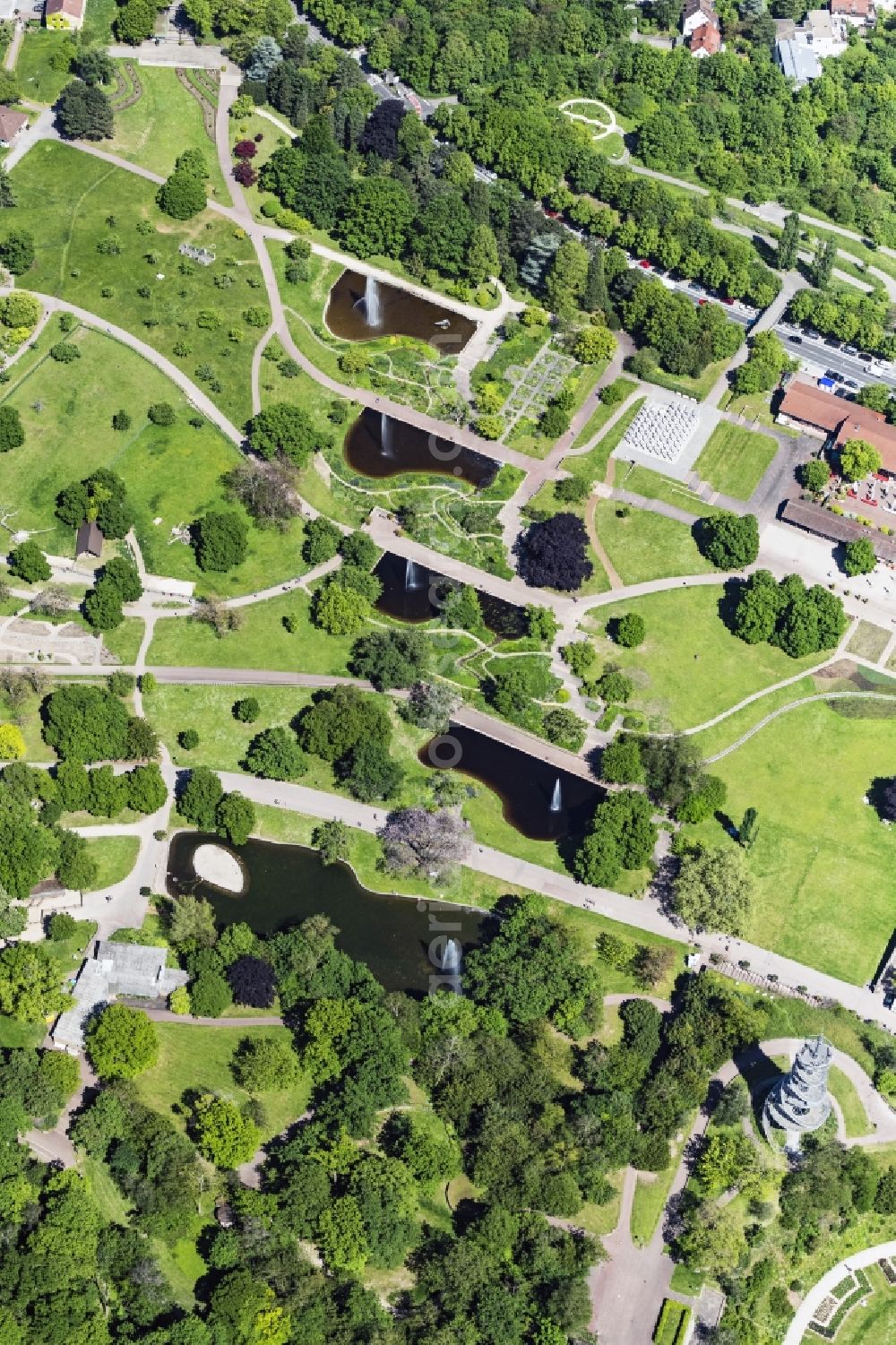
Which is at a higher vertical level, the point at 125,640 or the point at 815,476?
the point at 815,476

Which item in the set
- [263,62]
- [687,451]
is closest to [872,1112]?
[687,451]

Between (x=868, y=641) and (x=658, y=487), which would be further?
(x=658, y=487)

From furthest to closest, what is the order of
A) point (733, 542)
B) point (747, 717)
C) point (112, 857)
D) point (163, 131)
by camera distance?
point (163, 131), point (733, 542), point (747, 717), point (112, 857)

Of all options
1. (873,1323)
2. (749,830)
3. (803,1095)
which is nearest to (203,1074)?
(803,1095)

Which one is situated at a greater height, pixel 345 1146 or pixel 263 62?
pixel 263 62

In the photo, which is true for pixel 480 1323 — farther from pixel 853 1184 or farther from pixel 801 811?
pixel 801 811

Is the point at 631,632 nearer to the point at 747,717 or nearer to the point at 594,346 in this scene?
the point at 747,717
